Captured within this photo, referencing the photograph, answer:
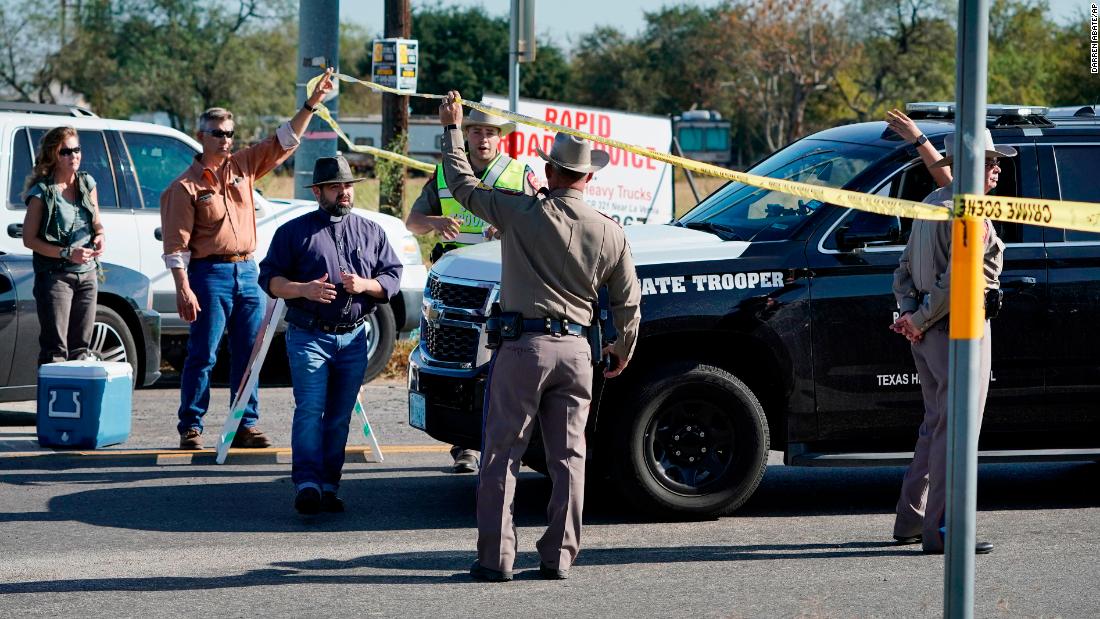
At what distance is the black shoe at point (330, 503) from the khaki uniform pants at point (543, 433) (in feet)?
4.64

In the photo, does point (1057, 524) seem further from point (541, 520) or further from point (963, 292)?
point (963, 292)

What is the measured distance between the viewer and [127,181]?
439 inches

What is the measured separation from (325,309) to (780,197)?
238 cm

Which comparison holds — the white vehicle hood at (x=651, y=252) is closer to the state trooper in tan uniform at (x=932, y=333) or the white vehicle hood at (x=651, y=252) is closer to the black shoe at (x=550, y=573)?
the state trooper in tan uniform at (x=932, y=333)

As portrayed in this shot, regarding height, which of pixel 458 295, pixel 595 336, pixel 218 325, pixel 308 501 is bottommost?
pixel 308 501

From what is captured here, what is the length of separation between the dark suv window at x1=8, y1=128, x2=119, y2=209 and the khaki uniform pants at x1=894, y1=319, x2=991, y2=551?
6.78 metres

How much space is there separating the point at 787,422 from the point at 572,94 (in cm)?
7945

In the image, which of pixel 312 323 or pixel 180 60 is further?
pixel 180 60

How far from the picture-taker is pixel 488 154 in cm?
776

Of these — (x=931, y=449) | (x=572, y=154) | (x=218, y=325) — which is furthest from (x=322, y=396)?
(x=931, y=449)

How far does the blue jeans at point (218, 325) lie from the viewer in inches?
334

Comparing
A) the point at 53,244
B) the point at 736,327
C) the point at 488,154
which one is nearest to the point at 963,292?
the point at 736,327

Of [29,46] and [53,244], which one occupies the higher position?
[29,46]

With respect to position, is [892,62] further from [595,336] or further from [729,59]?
[595,336]
